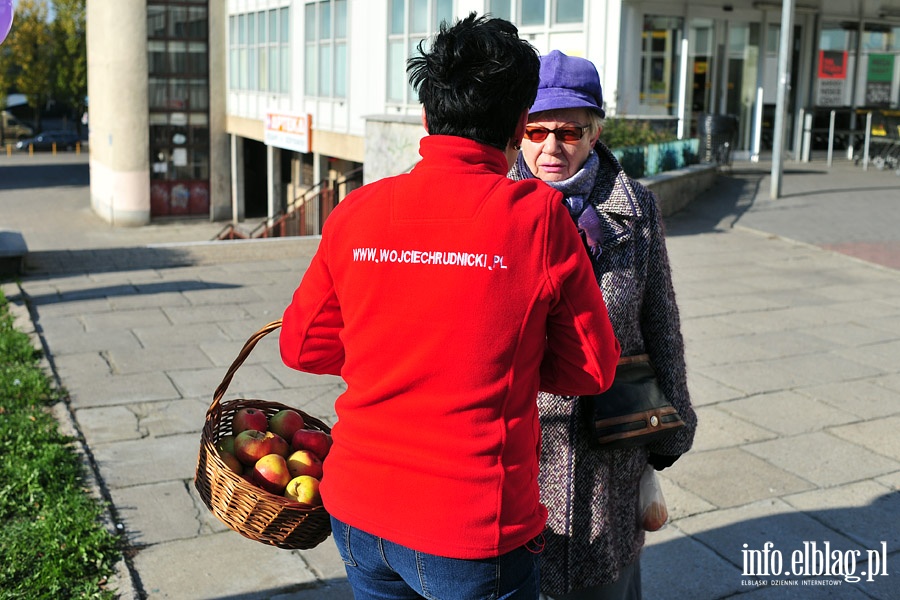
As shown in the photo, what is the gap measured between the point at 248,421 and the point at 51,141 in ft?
196

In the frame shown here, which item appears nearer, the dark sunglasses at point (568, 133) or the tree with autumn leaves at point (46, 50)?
the dark sunglasses at point (568, 133)

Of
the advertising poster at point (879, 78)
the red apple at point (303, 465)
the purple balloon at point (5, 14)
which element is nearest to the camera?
the red apple at point (303, 465)

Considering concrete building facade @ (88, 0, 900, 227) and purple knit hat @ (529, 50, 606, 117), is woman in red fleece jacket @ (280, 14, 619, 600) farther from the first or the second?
concrete building facade @ (88, 0, 900, 227)

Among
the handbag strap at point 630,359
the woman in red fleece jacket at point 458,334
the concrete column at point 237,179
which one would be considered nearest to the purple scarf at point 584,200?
the handbag strap at point 630,359

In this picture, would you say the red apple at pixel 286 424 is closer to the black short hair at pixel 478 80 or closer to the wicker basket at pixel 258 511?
the wicker basket at pixel 258 511

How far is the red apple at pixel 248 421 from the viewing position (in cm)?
269

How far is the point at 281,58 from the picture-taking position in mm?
28859

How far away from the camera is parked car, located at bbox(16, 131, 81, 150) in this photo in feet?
184

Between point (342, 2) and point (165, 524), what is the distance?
70.7 feet

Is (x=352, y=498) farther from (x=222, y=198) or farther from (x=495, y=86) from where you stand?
(x=222, y=198)

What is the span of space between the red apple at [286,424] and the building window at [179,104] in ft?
105

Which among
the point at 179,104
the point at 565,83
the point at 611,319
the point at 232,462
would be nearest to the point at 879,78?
the point at 179,104

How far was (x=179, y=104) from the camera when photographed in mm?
33969

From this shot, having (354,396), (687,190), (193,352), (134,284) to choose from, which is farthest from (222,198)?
(354,396)
